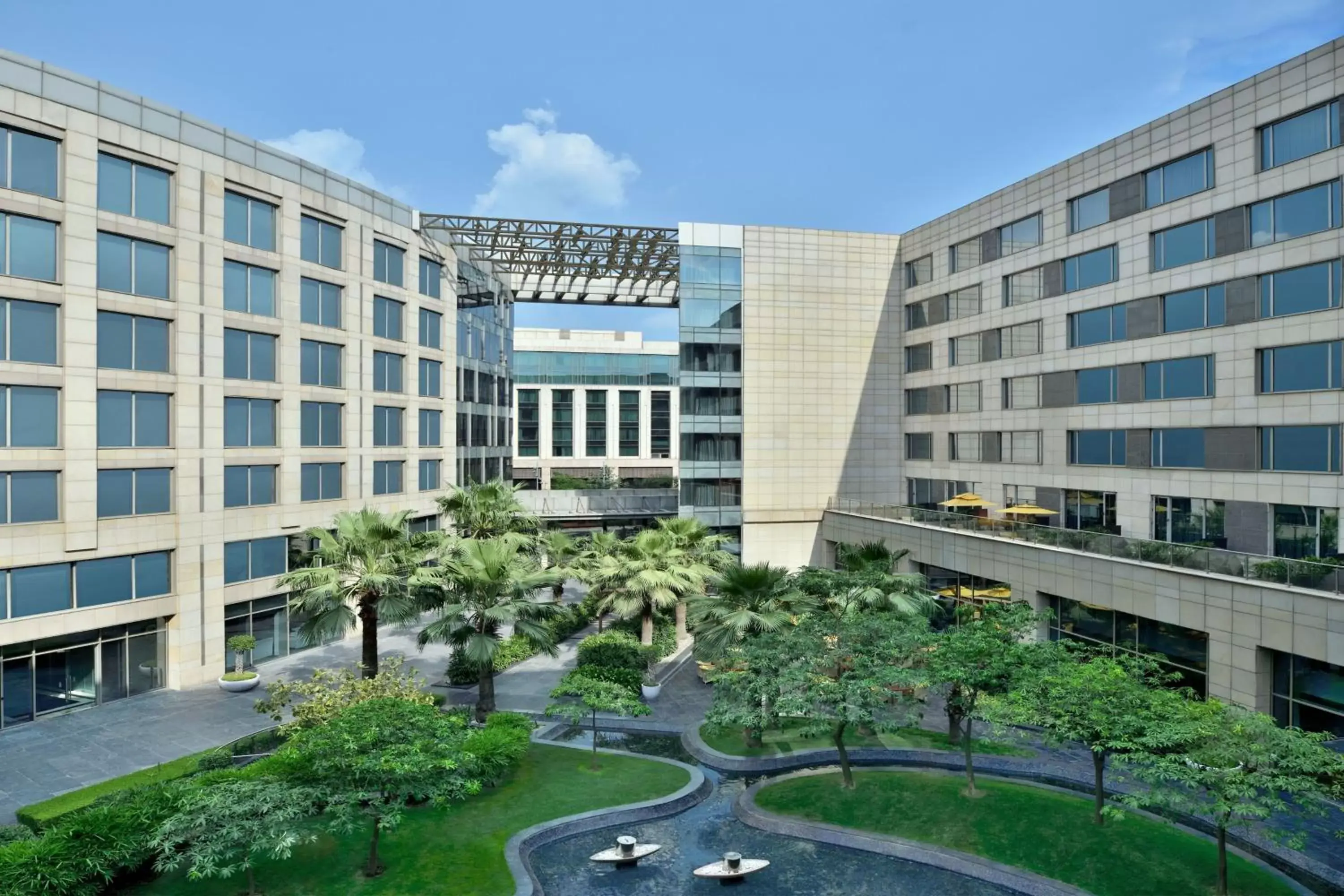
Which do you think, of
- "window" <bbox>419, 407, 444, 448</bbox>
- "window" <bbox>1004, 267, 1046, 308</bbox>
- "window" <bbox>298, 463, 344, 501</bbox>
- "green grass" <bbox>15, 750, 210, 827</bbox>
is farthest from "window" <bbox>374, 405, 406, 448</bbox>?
"window" <bbox>1004, 267, 1046, 308</bbox>

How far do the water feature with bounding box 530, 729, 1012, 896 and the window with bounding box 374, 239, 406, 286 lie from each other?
106 ft

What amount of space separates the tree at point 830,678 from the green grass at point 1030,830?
1.37 metres

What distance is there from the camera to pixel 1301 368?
28.8 metres

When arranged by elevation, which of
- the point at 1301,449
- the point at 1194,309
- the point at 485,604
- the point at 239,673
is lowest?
the point at 239,673

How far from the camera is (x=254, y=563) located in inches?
1399

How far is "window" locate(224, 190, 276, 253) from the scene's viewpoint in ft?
112

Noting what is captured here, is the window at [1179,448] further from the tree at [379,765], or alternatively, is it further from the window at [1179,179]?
the tree at [379,765]

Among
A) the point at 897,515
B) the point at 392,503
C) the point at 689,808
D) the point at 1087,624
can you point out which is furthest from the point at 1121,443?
the point at 392,503

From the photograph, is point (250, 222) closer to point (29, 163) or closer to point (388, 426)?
point (29, 163)

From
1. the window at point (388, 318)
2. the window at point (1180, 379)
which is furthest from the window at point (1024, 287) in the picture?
the window at point (388, 318)

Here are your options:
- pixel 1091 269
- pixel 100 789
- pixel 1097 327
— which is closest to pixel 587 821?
pixel 100 789

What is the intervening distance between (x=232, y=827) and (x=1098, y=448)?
122 feet

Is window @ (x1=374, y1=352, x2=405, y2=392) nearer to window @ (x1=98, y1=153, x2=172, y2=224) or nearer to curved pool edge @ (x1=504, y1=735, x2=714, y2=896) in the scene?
window @ (x1=98, y1=153, x2=172, y2=224)

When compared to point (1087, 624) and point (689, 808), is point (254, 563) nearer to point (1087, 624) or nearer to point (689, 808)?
point (689, 808)
